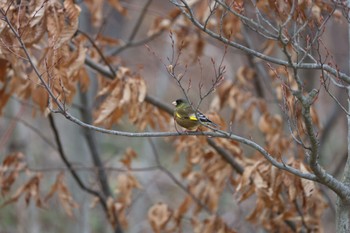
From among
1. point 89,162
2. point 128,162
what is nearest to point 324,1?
point 128,162

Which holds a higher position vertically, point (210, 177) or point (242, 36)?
point (242, 36)

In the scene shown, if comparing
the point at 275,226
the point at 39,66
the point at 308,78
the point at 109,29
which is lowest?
the point at 275,226

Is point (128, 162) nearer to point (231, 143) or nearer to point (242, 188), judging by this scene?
point (231, 143)

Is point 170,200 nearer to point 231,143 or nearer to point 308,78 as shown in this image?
point 308,78

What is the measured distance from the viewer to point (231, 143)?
4340 mm

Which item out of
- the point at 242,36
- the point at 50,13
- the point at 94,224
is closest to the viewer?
the point at 50,13

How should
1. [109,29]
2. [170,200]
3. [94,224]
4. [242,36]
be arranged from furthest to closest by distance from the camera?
[109,29], [170,200], [94,224], [242,36]

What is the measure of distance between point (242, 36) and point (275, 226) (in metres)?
1.95

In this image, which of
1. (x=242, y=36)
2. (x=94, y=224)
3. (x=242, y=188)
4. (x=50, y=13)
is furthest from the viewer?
(x=94, y=224)

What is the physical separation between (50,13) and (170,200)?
7801mm

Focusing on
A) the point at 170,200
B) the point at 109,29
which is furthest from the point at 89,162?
the point at 109,29

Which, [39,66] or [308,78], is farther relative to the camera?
[308,78]

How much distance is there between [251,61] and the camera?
5602 millimetres

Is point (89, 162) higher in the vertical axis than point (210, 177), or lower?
higher
